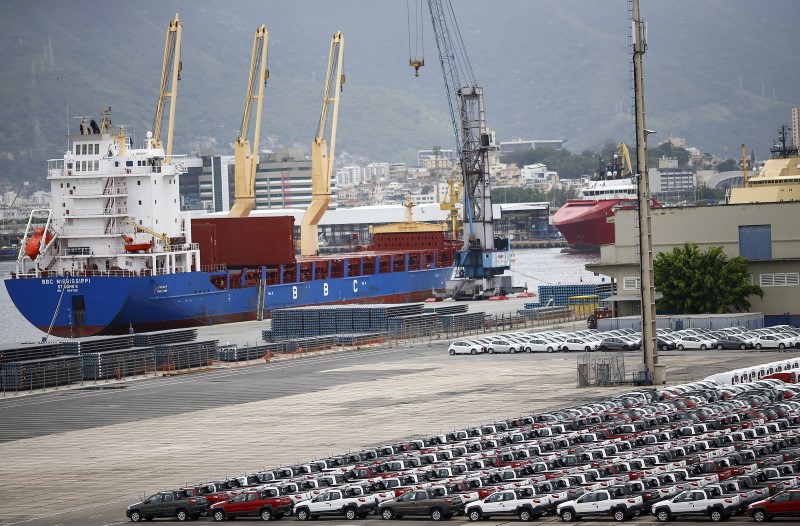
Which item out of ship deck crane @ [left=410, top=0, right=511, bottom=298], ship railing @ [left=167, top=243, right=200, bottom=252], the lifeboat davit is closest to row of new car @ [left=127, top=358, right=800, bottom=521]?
the lifeboat davit

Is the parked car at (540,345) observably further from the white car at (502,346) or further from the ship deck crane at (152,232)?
the ship deck crane at (152,232)

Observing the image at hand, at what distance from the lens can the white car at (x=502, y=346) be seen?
7088cm

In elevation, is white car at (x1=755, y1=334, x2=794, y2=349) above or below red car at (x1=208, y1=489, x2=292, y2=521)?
above

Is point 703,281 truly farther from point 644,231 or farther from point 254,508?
point 254,508

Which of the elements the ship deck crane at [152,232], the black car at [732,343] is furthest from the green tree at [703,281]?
the ship deck crane at [152,232]

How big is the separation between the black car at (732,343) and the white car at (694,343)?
0.98 ft

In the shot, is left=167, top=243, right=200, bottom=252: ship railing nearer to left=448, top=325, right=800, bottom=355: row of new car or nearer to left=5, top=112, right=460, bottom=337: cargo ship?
left=5, top=112, right=460, bottom=337: cargo ship

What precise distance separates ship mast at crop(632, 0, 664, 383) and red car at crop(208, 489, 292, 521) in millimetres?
23953

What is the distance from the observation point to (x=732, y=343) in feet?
213

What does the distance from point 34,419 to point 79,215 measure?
145 feet

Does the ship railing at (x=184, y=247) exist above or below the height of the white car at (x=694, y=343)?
above

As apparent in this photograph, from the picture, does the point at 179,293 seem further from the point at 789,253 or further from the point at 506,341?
the point at 789,253

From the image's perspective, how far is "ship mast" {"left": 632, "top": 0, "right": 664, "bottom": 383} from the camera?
52625 millimetres

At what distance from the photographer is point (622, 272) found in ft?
255
